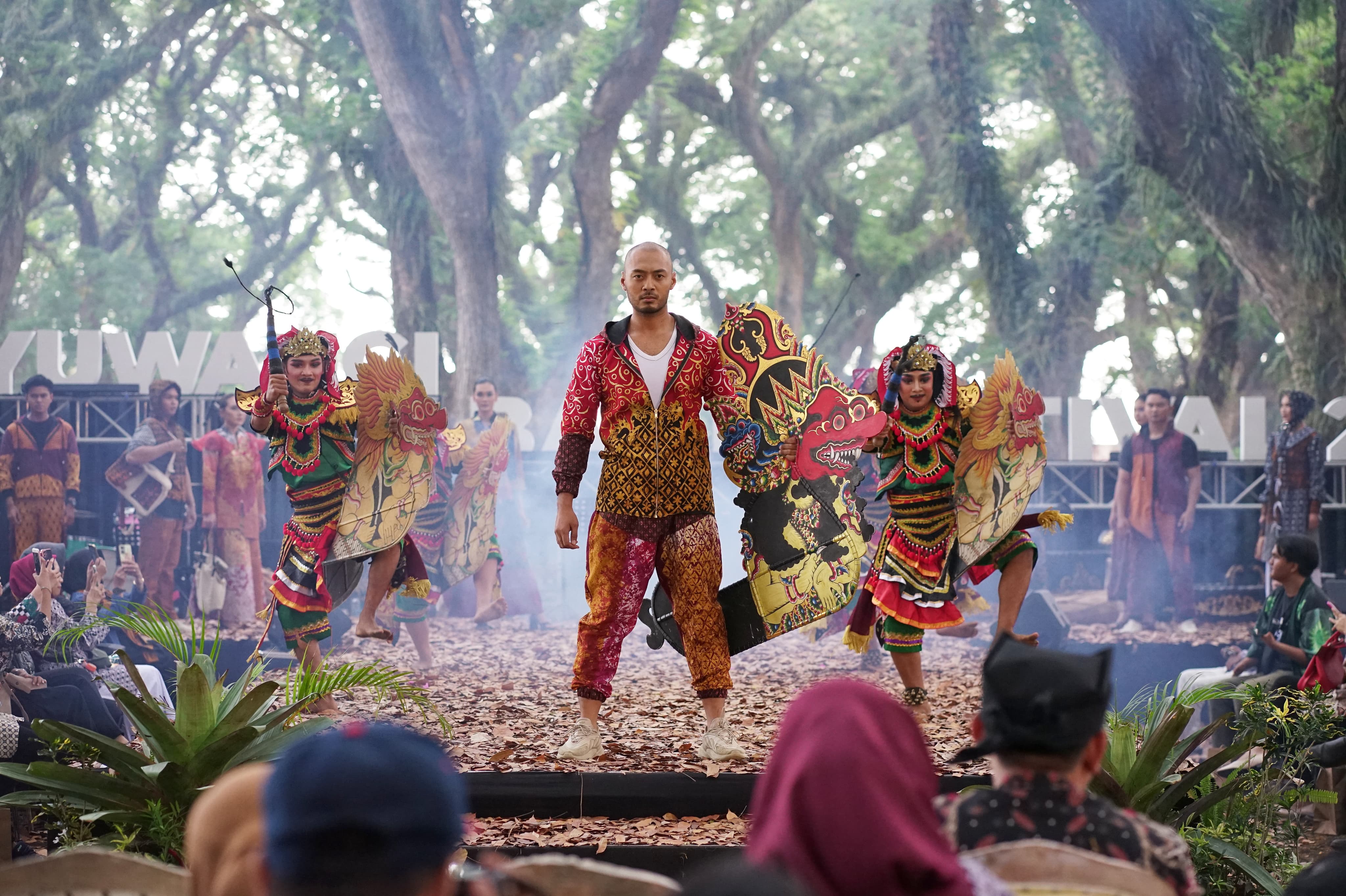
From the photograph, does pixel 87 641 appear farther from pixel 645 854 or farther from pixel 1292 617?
pixel 1292 617

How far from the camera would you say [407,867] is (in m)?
1.52

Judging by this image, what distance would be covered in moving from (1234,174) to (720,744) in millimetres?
12174

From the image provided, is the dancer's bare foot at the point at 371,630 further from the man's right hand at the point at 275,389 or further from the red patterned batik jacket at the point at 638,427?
the red patterned batik jacket at the point at 638,427

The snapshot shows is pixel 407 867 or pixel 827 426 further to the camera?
pixel 827 426

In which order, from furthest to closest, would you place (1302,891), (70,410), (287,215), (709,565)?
(287,215) < (70,410) < (709,565) < (1302,891)

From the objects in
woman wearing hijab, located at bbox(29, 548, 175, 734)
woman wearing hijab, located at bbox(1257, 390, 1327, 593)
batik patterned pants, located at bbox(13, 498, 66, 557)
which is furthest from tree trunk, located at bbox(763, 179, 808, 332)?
woman wearing hijab, located at bbox(29, 548, 175, 734)

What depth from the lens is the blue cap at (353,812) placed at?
1494 millimetres

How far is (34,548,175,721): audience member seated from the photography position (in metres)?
5.74

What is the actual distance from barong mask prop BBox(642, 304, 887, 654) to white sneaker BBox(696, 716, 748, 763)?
0.38 metres

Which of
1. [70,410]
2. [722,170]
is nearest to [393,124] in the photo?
[70,410]

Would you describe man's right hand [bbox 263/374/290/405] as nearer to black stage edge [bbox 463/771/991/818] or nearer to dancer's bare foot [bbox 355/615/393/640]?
dancer's bare foot [bbox 355/615/393/640]

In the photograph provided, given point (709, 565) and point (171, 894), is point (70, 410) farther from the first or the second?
point (171, 894)

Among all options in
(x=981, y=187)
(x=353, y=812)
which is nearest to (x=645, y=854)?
(x=353, y=812)

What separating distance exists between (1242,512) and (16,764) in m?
11.6
